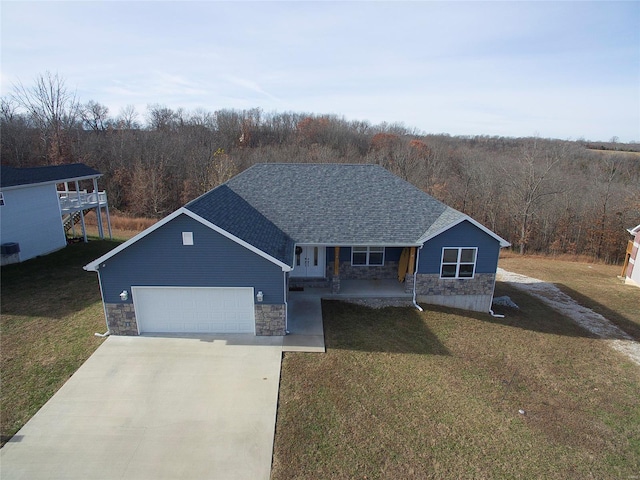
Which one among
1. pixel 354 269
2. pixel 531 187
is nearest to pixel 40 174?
pixel 354 269

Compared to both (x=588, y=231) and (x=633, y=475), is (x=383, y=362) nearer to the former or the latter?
(x=633, y=475)

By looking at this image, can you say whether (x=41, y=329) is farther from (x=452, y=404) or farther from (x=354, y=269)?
(x=452, y=404)

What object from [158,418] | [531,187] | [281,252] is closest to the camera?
[158,418]

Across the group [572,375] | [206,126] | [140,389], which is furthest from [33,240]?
[206,126]

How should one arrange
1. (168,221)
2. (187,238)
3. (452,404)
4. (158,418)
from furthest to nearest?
(187,238), (168,221), (452,404), (158,418)

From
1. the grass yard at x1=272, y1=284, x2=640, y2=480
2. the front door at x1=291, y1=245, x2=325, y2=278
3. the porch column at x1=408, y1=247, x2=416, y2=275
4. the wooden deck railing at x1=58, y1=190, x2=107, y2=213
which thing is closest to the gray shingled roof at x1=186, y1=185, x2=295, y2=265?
the front door at x1=291, y1=245, x2=325, y2=278

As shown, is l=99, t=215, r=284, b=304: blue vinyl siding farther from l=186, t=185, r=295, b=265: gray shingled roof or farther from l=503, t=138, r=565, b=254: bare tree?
l=503, t=138, r=565, b=254: bare tree
